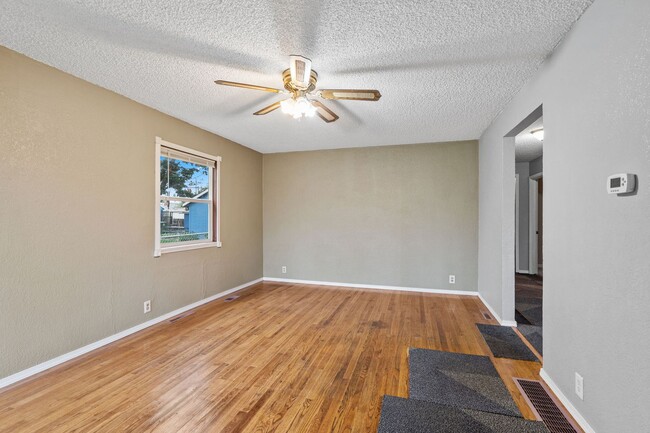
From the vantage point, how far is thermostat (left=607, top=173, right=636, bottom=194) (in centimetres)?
129

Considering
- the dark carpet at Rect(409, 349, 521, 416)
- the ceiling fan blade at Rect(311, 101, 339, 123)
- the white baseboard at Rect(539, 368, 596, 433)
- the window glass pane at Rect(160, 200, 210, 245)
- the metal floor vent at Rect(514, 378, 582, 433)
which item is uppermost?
the ceiling fan blade at Rect(311, 101, 339, 123)

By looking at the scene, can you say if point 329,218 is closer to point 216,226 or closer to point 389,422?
point 216,226

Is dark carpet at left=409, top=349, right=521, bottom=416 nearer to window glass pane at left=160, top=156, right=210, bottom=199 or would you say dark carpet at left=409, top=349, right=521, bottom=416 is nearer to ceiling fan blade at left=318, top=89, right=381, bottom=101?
ceiling fan blade at left=318, top=89, right=381, bottom=101

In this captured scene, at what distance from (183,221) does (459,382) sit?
3689 mm

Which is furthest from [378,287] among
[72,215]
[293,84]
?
[72,215]

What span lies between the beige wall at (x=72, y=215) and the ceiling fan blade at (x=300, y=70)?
208 cm

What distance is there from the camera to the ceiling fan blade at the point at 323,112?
8.28 ft

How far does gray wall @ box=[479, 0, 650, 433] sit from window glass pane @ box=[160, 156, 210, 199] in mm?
4026

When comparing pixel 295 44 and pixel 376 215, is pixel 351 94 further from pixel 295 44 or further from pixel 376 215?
pixel 376 215

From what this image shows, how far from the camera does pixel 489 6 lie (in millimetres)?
1647

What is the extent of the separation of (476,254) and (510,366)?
8.01ft

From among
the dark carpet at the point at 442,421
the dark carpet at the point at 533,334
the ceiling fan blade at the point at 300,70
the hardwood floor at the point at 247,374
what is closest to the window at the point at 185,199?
the hardwood floor at the point at 247,374

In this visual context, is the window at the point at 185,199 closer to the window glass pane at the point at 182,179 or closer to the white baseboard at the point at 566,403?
the window glass pane at the point at 182,179

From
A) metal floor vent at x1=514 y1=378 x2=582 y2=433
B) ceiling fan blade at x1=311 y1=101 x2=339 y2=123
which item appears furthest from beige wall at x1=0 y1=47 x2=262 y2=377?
metal floor vent at x1=514 y1=378 x2=582 y2=433
